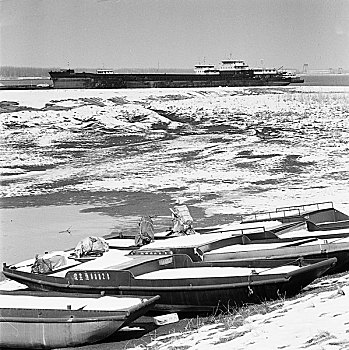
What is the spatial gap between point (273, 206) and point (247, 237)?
6.09 m

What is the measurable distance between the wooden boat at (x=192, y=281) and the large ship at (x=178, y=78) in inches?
1999

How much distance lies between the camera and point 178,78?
2785 inches

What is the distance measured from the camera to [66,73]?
64.8 m

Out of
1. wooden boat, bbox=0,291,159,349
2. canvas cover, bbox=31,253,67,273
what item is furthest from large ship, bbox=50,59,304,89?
Answer: wooden boat, bbox=0,291,159,349

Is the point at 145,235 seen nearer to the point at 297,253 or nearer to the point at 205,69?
the point at 297,253

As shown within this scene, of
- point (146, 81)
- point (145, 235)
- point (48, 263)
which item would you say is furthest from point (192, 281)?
point (146, 81)

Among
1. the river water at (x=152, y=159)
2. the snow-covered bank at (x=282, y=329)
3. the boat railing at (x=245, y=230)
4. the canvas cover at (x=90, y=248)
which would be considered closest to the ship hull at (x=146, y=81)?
the river water at (x=152, y=159)

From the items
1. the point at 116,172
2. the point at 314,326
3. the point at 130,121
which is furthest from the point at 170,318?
the point at 130,121

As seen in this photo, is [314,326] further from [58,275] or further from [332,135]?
[332,135]

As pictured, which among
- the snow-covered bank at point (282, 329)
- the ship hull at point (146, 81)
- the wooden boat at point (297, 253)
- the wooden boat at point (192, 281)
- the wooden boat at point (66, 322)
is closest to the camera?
the snow-covered bank at point (282, 329)

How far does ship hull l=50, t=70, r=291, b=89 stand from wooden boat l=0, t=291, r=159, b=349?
5223cm

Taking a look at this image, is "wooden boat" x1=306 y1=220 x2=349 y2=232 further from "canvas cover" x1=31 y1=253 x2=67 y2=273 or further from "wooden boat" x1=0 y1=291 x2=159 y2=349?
"wooden boat" x1=0 y1=291 x2=159 y2=349

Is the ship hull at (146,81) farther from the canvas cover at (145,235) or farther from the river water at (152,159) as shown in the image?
the canvas cover at (145,235)

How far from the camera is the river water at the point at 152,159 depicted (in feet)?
61.0
